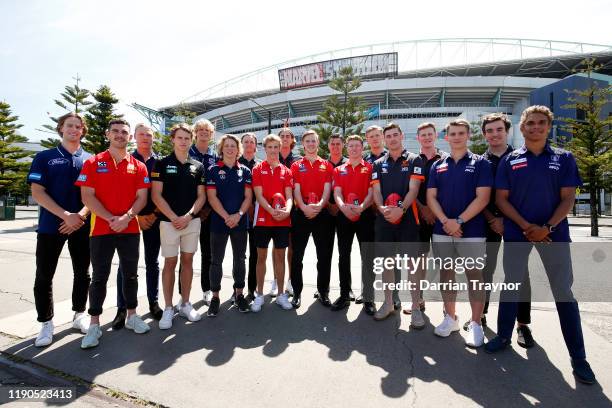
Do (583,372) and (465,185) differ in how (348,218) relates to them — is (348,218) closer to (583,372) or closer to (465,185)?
(465,185)

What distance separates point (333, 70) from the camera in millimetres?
43219

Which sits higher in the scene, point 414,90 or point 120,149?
point 414,90

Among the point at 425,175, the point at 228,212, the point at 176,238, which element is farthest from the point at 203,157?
the point at 425,175

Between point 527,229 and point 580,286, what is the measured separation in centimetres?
371

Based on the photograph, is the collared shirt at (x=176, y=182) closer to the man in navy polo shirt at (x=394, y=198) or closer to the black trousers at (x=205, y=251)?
the black trousers at (x=205, y=251)

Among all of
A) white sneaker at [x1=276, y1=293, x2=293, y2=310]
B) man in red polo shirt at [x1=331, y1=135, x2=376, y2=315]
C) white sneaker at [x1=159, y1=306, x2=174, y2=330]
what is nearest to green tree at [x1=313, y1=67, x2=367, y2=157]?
man in red polo shirt at [x1=331, y1=135, x2=376, y2=315]

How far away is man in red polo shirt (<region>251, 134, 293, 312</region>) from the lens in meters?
4.05

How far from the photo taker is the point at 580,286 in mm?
5164

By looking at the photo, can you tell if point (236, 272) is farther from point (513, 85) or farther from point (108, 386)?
point (513, 85)

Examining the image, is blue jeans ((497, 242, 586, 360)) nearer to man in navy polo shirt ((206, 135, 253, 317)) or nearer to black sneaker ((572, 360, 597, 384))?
black sneaker ((572, 360, 597, 384))

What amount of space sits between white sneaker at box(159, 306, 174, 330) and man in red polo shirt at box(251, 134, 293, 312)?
99 cm

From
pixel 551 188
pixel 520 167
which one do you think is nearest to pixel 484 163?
pixel 520 167

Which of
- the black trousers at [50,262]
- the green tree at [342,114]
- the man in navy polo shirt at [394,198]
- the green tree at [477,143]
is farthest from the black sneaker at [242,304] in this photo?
the green tree at [477,143]

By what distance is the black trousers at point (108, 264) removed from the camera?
3195 mm
